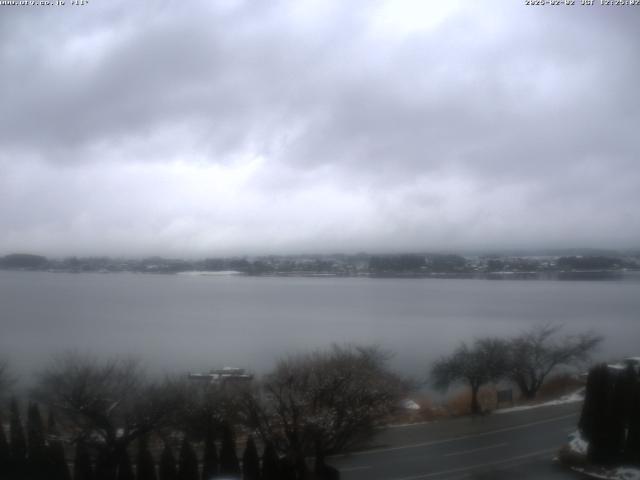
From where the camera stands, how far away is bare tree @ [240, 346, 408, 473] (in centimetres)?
729

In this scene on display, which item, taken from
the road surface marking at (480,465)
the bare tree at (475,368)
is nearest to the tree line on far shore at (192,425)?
the road surface marking at (480,465)

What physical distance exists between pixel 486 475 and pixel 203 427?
12.9 feet

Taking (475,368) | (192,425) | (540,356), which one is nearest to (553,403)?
(475,368)

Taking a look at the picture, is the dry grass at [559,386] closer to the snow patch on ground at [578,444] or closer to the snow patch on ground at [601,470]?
the snow patch on ground at [578,444]

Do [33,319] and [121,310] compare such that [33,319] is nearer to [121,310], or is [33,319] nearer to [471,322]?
[121,310]

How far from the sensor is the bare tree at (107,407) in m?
7.24

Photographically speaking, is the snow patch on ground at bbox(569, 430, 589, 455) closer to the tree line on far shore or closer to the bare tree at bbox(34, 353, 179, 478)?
the tree line on far shore

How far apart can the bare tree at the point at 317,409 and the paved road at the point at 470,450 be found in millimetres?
677

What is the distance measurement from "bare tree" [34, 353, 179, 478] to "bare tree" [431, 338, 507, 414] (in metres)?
8.19

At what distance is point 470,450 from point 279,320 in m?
21.6

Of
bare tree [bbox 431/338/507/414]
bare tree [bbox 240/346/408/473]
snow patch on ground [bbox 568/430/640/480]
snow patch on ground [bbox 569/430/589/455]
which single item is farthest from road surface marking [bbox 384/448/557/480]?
bare tree [bbox 431/338/507/414]

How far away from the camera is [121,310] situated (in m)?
34.2

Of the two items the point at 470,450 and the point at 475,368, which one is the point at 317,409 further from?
the point at 475,368

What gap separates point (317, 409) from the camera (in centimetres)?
768
